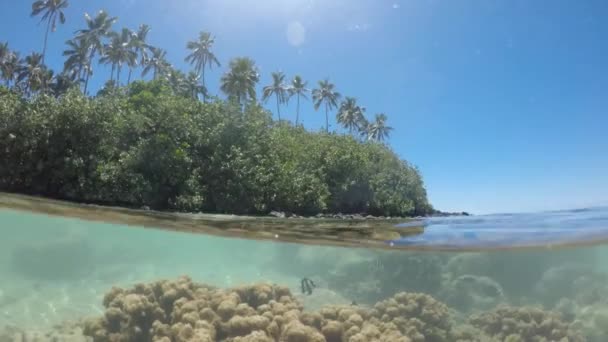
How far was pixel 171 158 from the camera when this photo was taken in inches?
849

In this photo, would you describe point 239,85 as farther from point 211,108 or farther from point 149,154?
point 149,154

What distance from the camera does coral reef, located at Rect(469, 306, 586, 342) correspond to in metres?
11.0

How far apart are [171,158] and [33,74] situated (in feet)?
121

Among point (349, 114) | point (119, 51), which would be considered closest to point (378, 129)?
point (349, 114)

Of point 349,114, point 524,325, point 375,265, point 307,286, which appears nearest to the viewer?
point 524,325

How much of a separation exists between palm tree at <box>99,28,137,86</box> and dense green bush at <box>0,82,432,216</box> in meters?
23.8

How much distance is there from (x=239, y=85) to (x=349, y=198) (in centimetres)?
2425

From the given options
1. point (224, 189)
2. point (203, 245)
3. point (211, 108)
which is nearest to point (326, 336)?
point (203, 245)

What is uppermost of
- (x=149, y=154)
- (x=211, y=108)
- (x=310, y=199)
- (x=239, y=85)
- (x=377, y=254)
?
(x=239, y=85)

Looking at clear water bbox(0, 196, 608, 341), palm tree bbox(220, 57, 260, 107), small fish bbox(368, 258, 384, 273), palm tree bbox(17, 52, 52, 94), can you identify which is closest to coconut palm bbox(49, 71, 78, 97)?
palm tree bbox(17, 52, 52, 94)

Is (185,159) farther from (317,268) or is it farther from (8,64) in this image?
(8,64)

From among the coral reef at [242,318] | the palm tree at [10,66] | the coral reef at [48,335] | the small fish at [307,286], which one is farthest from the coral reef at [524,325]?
the palm tree at [10,66]

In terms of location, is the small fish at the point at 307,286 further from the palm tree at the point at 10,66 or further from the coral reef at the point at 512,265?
the palm tree at the point at 10,66

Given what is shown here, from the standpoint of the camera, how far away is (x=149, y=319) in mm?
9844
